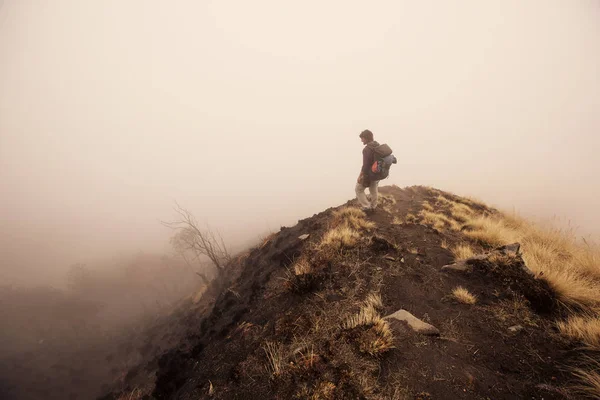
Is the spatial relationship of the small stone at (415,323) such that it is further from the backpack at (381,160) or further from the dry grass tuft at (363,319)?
the backpack at (381,160)

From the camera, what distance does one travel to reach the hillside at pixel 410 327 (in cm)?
351

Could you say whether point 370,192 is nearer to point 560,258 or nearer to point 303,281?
point 303,281

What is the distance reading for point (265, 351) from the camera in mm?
4586

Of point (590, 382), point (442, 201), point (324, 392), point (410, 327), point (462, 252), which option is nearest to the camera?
point (590, 382)

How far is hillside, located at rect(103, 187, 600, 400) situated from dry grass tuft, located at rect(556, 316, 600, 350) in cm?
2

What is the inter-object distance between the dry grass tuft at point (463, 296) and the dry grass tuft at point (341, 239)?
3.01 meters

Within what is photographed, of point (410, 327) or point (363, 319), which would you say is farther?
point (363, 319)

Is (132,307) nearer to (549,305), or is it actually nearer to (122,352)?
(122,352)

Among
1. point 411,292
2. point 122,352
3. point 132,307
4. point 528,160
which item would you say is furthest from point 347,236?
point 528,160

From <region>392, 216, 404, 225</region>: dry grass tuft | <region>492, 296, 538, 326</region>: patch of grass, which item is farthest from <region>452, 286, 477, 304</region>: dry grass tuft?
<region>392, 216, 404, 225</region>: dry grass tuft

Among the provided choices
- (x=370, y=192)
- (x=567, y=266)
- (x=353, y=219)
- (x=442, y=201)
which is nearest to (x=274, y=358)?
(x=353, y=219)

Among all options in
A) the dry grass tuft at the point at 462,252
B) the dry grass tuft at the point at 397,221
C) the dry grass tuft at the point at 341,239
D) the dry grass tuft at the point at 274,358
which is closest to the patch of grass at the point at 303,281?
the dry grass tuft at the point at 341,239

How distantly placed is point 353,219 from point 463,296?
4.83 meters

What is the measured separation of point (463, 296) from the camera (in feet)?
16.8
